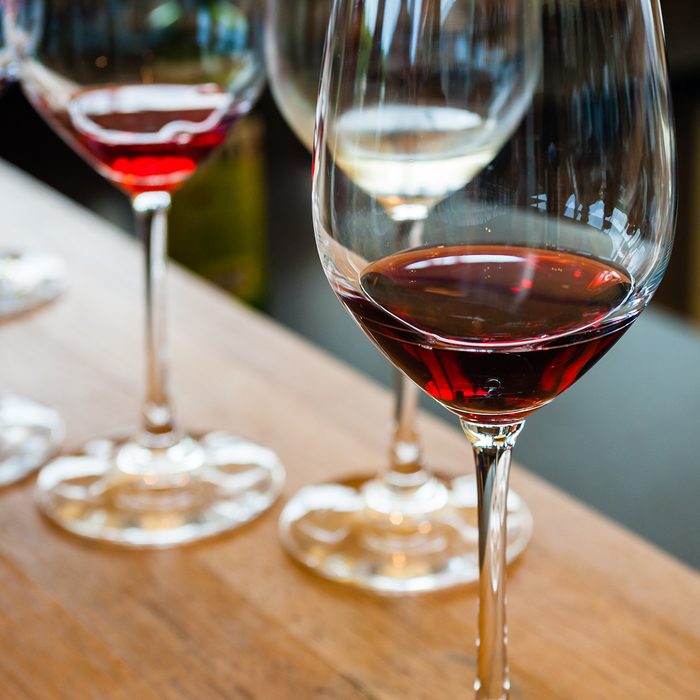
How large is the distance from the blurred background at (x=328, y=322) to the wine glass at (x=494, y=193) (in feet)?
0.99

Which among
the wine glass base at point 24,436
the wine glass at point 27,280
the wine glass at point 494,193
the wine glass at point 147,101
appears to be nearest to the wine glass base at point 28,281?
the wine glass at point 27,280

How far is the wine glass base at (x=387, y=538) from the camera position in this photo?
1.82 feet

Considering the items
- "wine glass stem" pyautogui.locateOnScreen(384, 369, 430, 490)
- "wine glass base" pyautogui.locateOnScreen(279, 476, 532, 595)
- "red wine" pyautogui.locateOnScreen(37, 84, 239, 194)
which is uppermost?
"red wine" pyautogui.locateOnScreen(37, 84, 239, 194)

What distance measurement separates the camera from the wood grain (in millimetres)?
480

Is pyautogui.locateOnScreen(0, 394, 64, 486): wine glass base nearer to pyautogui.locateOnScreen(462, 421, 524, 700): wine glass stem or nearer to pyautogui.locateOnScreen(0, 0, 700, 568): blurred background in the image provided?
pyautogui.locateOnScreen(0, 0, 700, 568): blurred background

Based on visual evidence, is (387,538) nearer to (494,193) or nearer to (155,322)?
(155,322)

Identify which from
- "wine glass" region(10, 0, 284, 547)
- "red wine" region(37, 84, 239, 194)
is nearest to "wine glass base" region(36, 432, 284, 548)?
"wine glass" region(10, 0, 284, 547)

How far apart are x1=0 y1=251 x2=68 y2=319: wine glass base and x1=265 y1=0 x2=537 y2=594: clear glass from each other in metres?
0.29

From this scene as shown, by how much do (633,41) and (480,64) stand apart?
0.15 ft

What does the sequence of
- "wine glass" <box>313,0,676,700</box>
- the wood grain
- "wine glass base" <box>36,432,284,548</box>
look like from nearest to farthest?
"wine glass" <box>313,0,676,700</box> < the wood grain < "wine glass base" <box>36,432,284,548</box>

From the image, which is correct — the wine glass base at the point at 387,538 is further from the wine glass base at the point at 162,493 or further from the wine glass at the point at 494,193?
the wine glass at the point at 494,193

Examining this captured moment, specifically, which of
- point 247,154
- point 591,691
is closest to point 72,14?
point 591,691

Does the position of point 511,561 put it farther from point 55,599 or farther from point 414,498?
point 55,599

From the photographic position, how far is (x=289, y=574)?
1.82 feet
